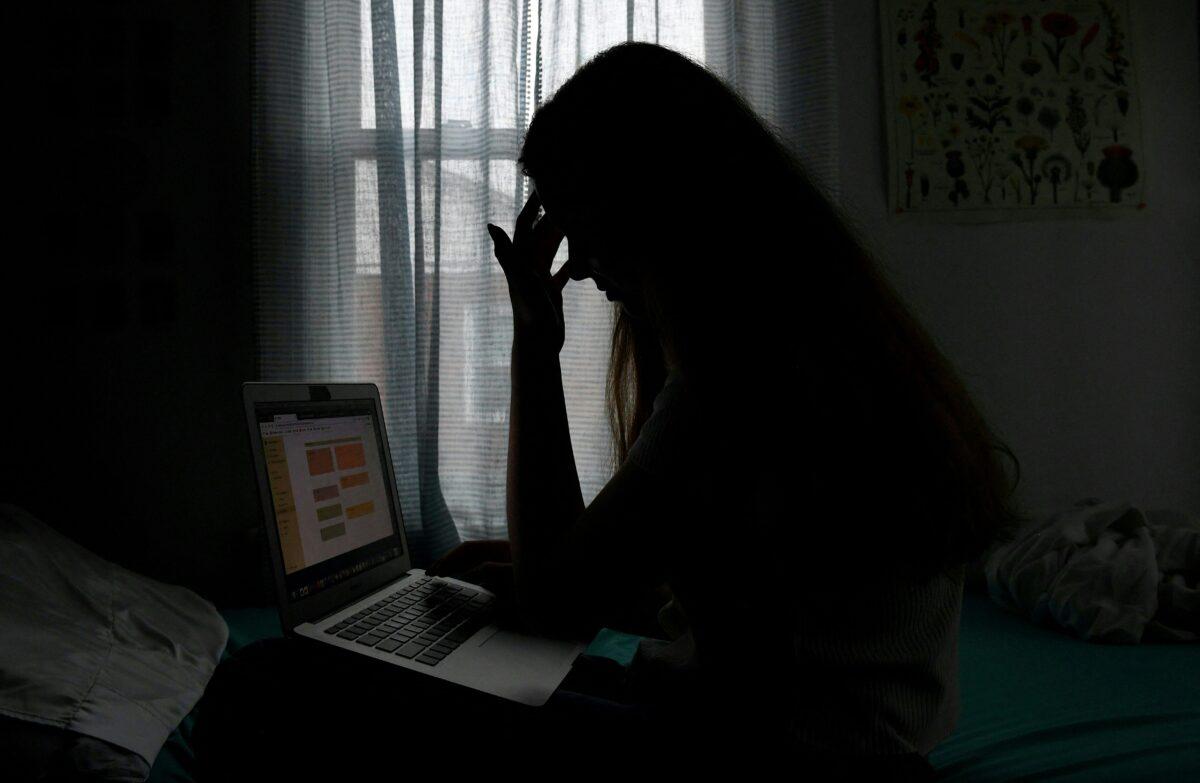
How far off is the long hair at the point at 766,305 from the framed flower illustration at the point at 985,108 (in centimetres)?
130

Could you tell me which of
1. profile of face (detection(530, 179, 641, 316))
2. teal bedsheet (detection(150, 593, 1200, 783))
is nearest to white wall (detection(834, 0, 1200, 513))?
teal bedsheet (detection(150, 593, 1200, 783))

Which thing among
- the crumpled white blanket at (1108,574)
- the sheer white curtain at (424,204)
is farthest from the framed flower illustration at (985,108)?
the crumpled white blanket at (1108,574)

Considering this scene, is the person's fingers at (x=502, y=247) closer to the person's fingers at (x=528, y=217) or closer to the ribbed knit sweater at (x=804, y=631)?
the person's fingers at (x=528, y=217)

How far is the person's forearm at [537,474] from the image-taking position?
0.66m

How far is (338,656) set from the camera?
679 millimetres

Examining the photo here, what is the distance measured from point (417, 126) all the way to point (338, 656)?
129 cm

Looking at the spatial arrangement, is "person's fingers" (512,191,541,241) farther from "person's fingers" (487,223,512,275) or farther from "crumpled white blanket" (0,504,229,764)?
"crumpled white blanket" (0,504,229,764)

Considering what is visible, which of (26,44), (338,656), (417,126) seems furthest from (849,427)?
(26,44)

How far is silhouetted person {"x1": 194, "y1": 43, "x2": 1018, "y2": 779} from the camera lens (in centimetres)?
55

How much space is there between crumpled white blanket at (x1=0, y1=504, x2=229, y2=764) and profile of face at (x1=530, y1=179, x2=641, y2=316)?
82cm

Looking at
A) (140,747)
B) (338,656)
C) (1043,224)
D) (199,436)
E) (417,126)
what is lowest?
(140,747)

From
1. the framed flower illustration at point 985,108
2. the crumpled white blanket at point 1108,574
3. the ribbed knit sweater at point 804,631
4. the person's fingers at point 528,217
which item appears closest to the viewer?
the ribbed knit sweater at point 804,631

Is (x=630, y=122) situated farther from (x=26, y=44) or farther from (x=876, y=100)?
(x=26, y=44)

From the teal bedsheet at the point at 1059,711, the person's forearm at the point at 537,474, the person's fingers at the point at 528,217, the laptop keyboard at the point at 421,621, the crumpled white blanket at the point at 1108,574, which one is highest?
the person's fingers at the point at 528,217
